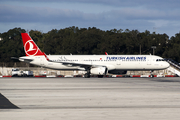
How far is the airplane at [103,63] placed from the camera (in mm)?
49312

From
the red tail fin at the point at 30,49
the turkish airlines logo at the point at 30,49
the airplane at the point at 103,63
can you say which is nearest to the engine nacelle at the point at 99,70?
the airplane at the point at 103,63

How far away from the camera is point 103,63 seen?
5059cm

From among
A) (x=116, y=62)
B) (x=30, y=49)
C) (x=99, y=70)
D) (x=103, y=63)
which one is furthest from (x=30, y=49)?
(x=116, y=62)

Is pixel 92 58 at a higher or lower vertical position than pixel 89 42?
lower

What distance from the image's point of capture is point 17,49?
111 m

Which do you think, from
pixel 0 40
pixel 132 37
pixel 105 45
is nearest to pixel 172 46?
pixel 132 37

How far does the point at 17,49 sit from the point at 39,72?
168 ft

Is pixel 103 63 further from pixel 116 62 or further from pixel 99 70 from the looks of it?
pixel 99 70

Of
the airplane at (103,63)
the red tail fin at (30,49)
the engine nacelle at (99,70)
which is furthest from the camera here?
the red tail fin at (30,49)

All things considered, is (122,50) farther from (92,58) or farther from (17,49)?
(92,58)

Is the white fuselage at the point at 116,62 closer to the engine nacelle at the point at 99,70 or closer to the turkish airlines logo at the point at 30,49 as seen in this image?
the engine nacelle at the point at 99,70

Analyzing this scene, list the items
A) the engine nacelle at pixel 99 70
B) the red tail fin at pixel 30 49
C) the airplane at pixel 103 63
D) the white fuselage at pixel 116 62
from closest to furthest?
1. the engine nacelle at pixel 99 70
2. the airplane at pixel 103 63
3. the white fuselage at pixel 116 62
4. the red tail fin at pixel 30 49

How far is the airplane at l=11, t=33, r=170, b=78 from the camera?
49312 mm

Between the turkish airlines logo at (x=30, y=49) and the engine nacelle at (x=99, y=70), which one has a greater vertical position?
the turkish airlines logo at (x=30, y=49)
